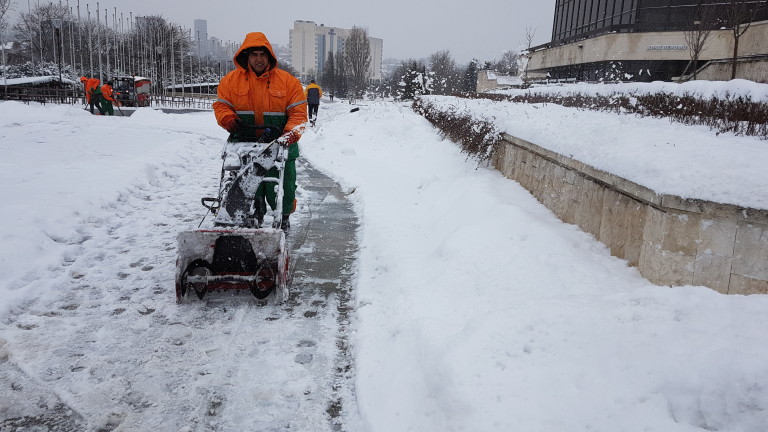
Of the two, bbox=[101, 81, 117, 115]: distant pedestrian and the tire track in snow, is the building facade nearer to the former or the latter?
the tire track in snow

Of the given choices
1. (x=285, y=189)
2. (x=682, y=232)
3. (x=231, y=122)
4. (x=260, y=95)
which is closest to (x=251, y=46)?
(x=260, y=95)

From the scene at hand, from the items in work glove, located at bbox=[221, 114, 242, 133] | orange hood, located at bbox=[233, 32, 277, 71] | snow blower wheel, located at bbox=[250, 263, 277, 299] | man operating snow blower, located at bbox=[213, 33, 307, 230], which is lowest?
snow blower wheel, located at bbox=[250, 263, 277, 299]

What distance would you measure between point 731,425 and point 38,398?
3.45 metres

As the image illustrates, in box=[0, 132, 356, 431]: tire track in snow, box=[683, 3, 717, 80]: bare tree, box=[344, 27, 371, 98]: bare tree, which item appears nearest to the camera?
box=[0, 132, 356, 431]: tire track in snow

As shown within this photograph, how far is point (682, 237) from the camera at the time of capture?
339 cm

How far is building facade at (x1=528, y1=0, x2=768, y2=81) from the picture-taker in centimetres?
2183

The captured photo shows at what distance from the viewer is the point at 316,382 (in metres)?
3.14

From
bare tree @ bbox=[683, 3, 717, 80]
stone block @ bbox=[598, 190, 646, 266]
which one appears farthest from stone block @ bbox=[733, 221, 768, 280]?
bare tree @ bbox=[683, 3, 717, 80]

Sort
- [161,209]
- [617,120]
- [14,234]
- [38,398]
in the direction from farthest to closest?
[161,209] < [617,120] < [14,234] < [38,398]

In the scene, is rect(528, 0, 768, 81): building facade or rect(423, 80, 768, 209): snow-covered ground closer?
rect(423, 80, 768, 209): snow-covered ground

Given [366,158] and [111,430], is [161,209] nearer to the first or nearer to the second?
[111,430]

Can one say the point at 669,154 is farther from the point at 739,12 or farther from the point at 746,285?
the point at 739,12

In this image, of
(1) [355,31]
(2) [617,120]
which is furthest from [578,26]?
(1) [355,31]

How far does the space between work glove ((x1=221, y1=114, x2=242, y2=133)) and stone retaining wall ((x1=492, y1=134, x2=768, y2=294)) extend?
3.26m
